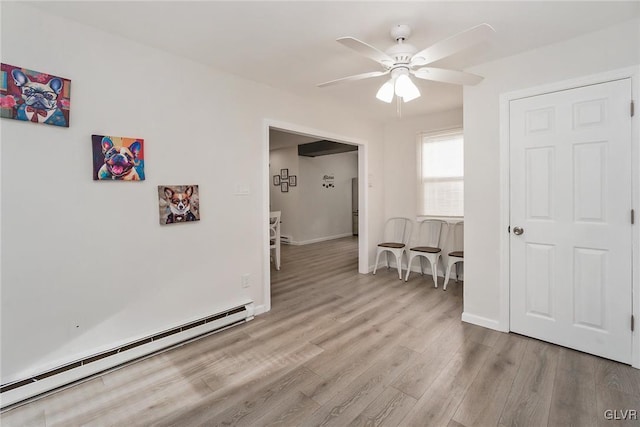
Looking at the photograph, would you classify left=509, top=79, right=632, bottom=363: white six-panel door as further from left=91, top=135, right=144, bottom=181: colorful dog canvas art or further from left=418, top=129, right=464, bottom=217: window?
left=91, top=135, right=144, bottom=181: colorful dog canvas art

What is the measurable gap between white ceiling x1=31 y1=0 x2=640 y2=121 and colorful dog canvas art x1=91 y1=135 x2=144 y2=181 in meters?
0.78

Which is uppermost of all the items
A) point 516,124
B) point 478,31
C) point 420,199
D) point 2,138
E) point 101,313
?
point 478,31

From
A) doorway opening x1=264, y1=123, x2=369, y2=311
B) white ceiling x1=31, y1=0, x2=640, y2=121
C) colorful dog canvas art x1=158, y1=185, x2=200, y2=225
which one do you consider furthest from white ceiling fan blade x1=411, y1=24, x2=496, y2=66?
doorway opening x1=264, y1=123, x2=369, y2=311

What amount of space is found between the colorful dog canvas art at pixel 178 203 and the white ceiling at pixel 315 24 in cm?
113

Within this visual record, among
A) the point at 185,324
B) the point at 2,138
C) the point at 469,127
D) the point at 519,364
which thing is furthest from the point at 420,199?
the point at 2,138

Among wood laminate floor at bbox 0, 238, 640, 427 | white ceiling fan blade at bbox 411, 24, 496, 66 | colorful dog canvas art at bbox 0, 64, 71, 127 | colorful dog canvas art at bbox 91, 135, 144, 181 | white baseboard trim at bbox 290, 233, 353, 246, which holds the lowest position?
wood laminate floor at bbox 0, 238, 640, 427

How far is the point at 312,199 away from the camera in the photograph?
25.4ft

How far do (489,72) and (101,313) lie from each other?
374 centimetres

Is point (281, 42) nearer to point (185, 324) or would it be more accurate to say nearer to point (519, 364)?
point (185, 324)

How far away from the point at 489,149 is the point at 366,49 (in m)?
1.60

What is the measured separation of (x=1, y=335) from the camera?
69.8 inches

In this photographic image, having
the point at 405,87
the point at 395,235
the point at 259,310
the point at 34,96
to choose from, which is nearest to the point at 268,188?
the point at 259,310

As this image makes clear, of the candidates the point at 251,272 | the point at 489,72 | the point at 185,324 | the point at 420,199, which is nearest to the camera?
the point at 185,324

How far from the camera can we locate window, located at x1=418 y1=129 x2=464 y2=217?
14.0 ft
